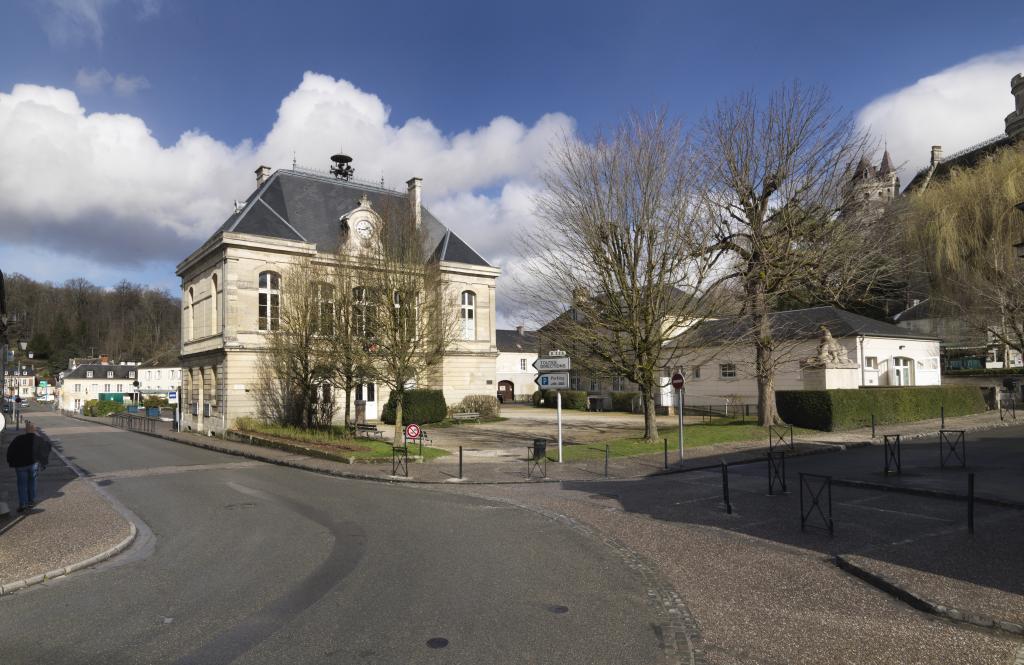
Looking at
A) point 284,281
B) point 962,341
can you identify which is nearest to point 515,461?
point 284,281

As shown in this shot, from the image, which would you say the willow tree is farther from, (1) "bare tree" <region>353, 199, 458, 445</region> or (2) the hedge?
(1) "bare tree" <region>353, 199, 458, 445</region>

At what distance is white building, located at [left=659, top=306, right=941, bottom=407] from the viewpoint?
34.2 meters

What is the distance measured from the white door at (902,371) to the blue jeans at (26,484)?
39263 millimetres

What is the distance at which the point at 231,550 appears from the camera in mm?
8883

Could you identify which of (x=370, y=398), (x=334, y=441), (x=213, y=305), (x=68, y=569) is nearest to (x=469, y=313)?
(x=370, y=398)

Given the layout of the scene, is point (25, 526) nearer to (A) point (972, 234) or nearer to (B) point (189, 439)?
(B) point (189, 439)

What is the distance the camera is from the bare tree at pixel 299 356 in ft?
85.8

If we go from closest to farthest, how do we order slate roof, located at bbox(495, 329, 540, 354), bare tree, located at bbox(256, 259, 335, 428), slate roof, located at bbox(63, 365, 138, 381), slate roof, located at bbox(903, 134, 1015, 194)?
bare tree, located at bbox(256, 259, 335, 428) < slate roof, located at bbox(903, 134, 1015, 194) < slate roof, located at bbox(495, 329, 540, 354) < slate roof, located at bbox(63, 365, 138, 381)

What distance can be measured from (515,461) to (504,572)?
429 inches

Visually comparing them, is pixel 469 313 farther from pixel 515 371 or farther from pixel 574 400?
pixel 515 371

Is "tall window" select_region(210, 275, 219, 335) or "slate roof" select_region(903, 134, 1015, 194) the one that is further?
"slate roof" select_region(903, 134, 1015, 194)

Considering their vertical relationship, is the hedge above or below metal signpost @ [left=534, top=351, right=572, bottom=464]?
below

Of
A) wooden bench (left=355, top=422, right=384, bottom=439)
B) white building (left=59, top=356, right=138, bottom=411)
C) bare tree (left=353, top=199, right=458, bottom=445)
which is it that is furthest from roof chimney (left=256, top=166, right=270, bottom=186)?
white building (left=59, top=356, right=138, bottom=411)

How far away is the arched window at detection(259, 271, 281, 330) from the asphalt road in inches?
823
